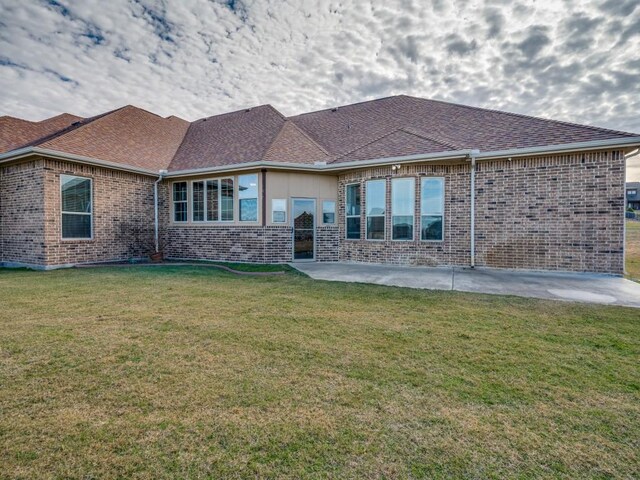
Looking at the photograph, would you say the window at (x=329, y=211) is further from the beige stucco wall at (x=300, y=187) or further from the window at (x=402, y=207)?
the window at (x=402, y=207)

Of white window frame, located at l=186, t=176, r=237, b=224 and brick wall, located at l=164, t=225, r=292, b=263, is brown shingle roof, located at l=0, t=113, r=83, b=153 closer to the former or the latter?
white window frame, located at l=186, t=176, r=237, b=224

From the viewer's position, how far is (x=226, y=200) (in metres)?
11.4

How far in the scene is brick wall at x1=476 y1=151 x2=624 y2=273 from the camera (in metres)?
8.05

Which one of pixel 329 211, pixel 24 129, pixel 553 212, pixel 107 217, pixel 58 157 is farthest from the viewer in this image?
pixel 24 129

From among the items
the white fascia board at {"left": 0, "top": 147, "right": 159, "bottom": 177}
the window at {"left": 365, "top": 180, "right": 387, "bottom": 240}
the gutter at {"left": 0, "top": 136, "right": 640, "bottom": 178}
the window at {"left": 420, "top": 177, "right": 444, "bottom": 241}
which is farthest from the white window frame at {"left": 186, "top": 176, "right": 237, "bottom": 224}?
the window at {"left": 420, "top": 177, "right": 444, "bottom": 241}

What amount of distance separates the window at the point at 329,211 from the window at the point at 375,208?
1353mm

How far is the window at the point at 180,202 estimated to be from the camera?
12227 millimetres

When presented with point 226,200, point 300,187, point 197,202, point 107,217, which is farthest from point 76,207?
point 300,187

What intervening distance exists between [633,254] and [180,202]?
17362mm

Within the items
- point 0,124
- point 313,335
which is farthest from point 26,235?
point 313,335

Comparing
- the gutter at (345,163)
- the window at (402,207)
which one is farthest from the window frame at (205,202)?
the window at (402,207)

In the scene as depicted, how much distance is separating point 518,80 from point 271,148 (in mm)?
10023

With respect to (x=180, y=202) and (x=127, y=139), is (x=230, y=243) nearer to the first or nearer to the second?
(x=180, y=202)

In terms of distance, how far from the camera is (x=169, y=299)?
5.64 m
